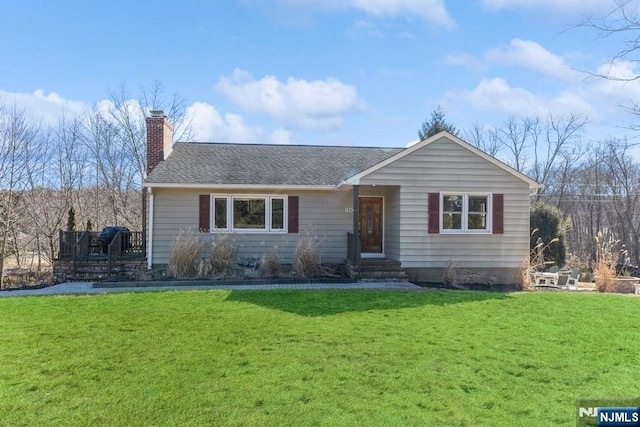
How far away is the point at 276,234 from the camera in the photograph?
13.9 metres

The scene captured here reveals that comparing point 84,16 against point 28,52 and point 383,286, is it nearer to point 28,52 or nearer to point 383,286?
point 28,52

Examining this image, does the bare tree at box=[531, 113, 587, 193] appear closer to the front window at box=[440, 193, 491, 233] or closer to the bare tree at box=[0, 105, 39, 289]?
the front window at box=[440, 193, 491, 233]

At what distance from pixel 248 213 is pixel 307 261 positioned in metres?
2.72

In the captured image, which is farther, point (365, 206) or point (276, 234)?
point (365, 206)

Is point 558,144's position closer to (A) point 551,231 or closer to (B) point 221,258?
(A) point 551,231

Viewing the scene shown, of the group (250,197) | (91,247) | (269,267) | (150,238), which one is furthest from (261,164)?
(91,247)

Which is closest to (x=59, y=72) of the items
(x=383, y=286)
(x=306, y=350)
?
(x=383, y=286)

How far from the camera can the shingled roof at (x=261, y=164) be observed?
542 inches

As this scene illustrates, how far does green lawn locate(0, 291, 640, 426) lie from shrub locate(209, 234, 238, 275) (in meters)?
4.22

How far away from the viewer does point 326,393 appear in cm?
420

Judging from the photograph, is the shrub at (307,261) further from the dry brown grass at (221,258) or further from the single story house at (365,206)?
the dry brown grass at (221,258)

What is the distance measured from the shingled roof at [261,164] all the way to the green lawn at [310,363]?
5997 millimetres

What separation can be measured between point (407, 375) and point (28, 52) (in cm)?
1940

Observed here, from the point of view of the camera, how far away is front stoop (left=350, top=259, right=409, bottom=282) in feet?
40.7
